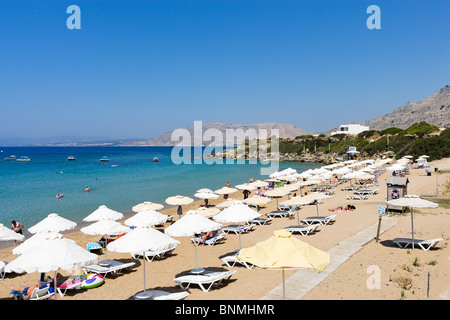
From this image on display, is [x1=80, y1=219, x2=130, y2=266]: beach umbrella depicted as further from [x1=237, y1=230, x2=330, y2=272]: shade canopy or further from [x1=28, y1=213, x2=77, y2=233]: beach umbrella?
[x1=237, y1=230, x2=330, y2=272]: shade canopy

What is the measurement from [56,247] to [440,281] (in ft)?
28.3

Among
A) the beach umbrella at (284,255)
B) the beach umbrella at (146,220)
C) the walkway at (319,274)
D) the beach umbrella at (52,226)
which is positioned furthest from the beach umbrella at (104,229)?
the beach umbrella at (284,255)

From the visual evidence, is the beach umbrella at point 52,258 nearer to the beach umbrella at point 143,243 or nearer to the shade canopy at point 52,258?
the shade canopy at point 52,258

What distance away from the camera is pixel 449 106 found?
433ft

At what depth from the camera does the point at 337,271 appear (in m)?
8.27

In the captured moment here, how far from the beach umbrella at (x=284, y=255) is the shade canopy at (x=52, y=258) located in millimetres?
3457

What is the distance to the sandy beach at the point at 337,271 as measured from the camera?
23.7 feet

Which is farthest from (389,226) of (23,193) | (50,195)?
(23,193)

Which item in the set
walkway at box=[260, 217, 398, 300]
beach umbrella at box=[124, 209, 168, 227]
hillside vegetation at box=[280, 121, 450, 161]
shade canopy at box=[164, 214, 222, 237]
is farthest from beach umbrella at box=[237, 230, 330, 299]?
hillside vegetation at box=[280, 121, 450, 161]

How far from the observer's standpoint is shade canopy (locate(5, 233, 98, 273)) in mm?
6318

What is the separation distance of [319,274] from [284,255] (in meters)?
3.23
